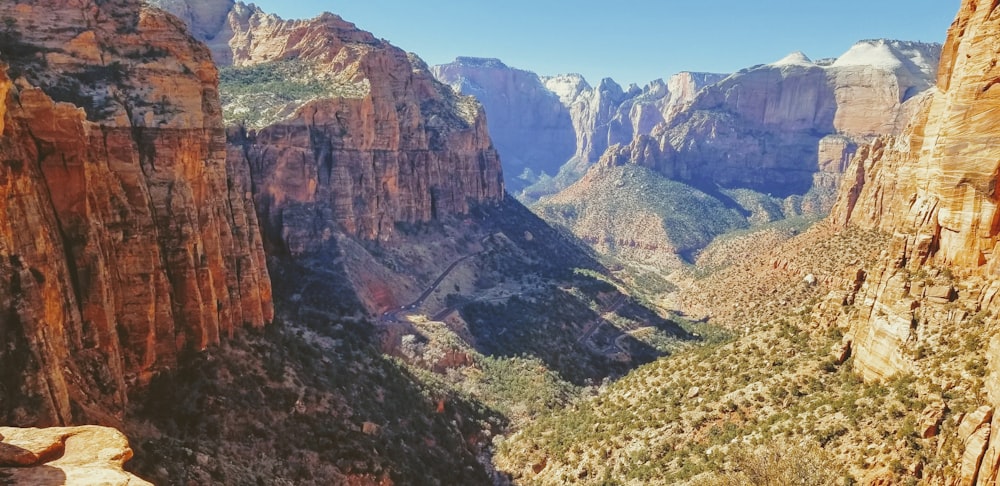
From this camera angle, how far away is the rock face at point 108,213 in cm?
2441

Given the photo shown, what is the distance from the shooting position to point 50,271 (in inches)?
1025

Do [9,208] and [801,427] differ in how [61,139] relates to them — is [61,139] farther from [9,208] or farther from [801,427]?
[801,427]

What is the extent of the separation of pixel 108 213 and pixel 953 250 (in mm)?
40767

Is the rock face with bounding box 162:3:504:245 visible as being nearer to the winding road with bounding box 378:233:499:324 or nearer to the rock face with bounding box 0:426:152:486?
the winding road with bounding box 378:233:499:324

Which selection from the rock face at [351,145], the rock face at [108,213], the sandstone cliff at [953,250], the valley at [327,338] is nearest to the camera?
the rock face at [108,213]

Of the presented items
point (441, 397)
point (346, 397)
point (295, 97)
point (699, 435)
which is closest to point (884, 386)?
point (699, 435)

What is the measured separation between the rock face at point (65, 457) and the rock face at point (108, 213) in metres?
8.13

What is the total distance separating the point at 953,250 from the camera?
91.2ft

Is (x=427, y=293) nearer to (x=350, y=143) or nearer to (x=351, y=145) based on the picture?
(x=351, y=145)

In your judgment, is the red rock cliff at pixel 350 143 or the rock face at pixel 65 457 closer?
the rock face at pixel 65 457

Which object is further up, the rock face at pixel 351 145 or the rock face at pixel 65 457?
the rock face at pixel 351 145

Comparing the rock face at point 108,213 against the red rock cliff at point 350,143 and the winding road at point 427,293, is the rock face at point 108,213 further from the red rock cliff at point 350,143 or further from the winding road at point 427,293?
the red rock cliff at point 350,143

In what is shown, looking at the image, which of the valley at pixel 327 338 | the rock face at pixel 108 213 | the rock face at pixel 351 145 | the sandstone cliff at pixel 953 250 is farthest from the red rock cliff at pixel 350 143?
the sandstone cliff at pixel 953 250

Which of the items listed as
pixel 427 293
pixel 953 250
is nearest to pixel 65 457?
pixel 953 250
